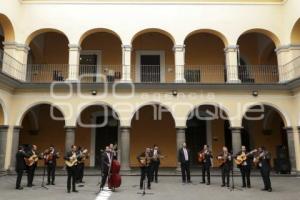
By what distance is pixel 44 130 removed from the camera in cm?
2036

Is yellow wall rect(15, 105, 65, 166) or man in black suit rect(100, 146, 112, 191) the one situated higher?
yellow wall rect(15, 105, 65, 166)

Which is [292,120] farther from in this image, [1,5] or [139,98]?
[1,5]

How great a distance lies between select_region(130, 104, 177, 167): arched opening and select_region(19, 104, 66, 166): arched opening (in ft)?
15.0

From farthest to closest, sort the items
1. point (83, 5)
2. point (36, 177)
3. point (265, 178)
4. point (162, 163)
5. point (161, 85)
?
1. point (162, 163)
2. point (83, 5)
3. point (161, 85)
4. point (36, 177)
5. point (265, 178)

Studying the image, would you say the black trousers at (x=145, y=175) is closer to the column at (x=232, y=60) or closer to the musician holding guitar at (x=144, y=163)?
the musician holding guitar at (x=144, y=163)

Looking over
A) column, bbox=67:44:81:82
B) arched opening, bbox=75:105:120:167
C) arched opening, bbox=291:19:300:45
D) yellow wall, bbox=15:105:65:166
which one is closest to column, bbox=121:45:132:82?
column, bbox=67:44:81:82

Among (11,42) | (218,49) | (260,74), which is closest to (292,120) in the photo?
(260,74)

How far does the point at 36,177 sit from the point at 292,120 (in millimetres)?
13104

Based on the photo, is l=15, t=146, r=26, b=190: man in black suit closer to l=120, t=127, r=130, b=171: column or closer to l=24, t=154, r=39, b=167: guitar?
l=24, t=154, r=39, b=167: guitar

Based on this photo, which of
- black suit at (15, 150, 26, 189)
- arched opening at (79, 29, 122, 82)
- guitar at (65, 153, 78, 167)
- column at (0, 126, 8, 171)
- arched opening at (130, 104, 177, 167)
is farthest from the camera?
arched opening at (79, 29, 122, 82)

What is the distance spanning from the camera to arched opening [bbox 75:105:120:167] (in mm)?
20250

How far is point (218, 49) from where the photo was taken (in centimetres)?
2084

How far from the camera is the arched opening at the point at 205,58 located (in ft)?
65.5

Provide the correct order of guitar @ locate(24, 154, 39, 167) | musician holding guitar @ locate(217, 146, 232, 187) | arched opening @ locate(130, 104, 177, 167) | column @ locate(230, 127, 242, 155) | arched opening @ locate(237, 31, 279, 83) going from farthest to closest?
arched opening @ locate(130, 104, 177, 167)
arched opening @ locate(237, 31, 279, 83)
column @ locate(230, 127, 242, 155)
musician holding guitar @ locate(217, 146, 232, 187)
guitar @ locate(24, 154, 39, 167)
